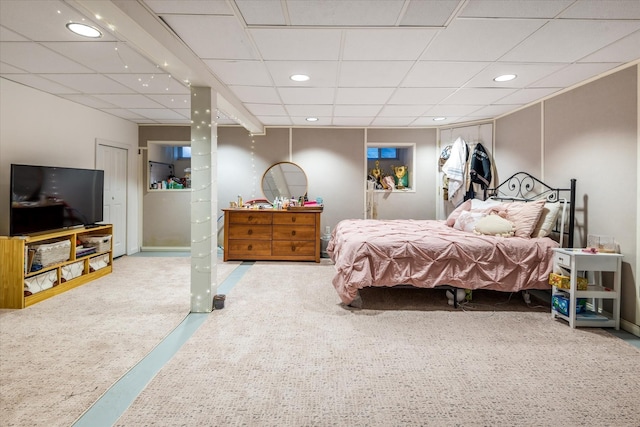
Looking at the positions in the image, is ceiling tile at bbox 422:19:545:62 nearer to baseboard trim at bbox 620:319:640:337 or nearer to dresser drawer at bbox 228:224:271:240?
baseboard trim at bbox 620:319:640:337

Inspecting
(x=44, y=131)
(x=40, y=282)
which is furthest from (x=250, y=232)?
(x=44, y=131)

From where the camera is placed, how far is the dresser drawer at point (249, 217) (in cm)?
545

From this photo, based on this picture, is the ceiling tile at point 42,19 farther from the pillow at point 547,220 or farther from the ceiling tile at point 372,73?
the pillow at point 547,220

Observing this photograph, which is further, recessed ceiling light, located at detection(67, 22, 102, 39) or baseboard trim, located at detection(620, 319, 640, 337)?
baseboard trim, located at detection(620, 319, 640, 337)

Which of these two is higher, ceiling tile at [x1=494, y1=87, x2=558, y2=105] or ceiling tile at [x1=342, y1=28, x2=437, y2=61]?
ceiling tile at [x1=494, y1=87, x2=558, y2=105]

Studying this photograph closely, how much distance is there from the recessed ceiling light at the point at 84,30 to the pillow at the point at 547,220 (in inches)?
169

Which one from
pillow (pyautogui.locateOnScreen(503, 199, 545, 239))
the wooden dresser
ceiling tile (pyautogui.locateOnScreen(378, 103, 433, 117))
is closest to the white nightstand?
pillow (pyautogui.locateOnScreen(503, 199, 545, 239))

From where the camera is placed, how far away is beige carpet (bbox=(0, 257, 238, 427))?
183cm

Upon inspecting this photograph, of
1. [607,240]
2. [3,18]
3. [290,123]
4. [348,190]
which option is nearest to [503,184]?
[607,240]

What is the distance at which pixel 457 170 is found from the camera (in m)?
5.42

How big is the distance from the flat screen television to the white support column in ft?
5.88

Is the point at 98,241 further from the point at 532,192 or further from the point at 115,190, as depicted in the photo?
the point at 532,192

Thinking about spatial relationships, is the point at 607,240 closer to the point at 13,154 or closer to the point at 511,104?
the point at 511,104

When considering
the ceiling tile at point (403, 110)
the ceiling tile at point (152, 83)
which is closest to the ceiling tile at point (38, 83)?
the ceiling tile at point (152, 83)
